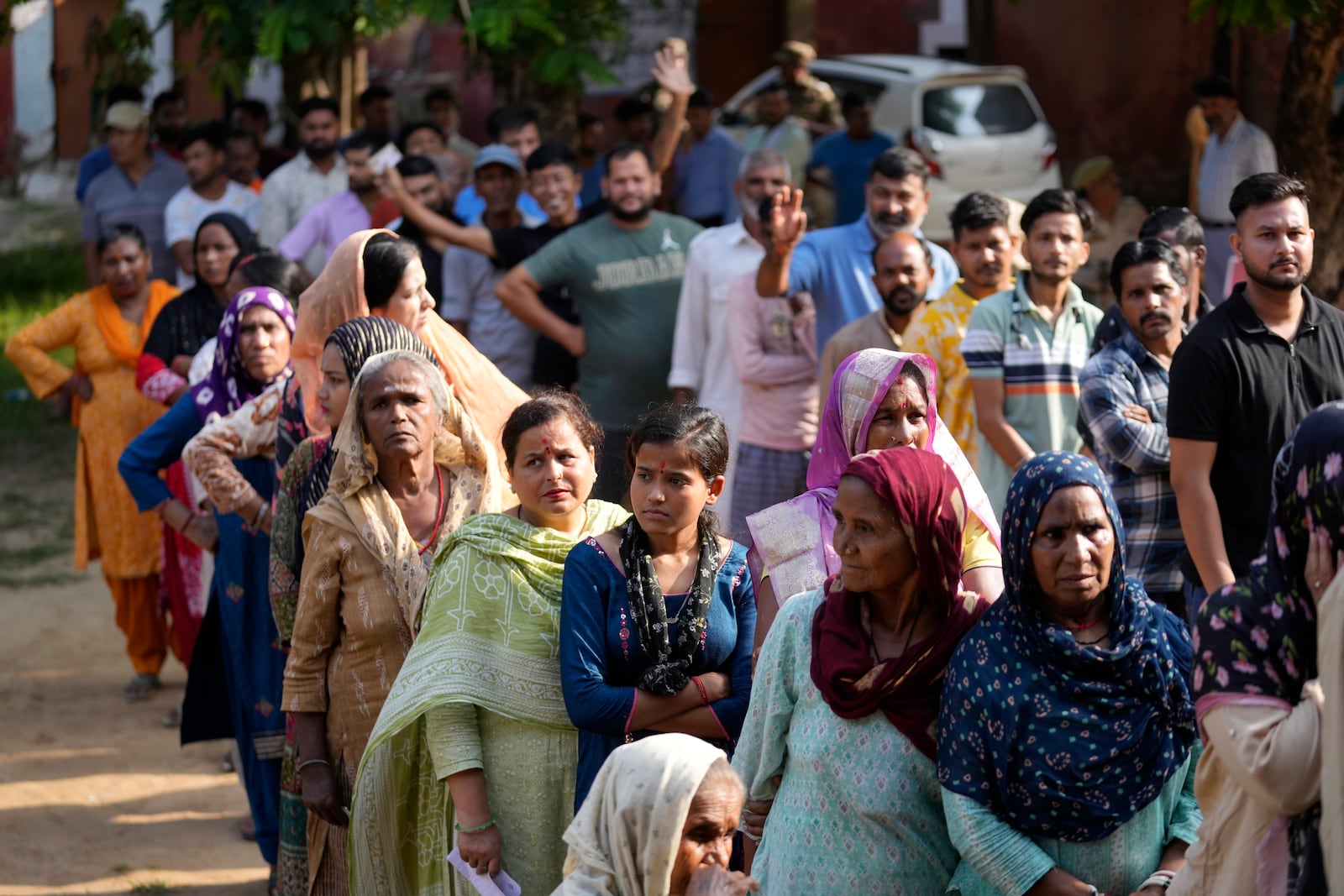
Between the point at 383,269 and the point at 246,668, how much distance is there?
137cm

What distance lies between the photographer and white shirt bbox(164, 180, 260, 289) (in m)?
9.69

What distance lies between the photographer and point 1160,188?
17.3 m

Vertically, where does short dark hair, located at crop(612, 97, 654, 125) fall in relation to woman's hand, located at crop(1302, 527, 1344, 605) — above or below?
below

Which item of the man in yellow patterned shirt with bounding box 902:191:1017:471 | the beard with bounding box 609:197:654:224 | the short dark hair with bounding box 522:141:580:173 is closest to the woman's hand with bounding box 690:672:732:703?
the man in yellow patterned shirt with bounding box 902:191:1017:471

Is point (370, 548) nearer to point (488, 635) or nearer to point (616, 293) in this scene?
point (488, 635)

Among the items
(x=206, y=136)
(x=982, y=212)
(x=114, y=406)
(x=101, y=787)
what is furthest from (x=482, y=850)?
(x=206, y=136)

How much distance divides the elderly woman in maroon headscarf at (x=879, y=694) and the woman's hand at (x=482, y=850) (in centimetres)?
73

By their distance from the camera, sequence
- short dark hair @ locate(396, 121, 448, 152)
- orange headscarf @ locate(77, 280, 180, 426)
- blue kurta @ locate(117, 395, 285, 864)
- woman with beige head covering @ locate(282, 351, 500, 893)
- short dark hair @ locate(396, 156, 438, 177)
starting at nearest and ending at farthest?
woman with beige head covering @ locate(282, 351, 500, 893) → blue kurta @ locate(117, 395, 285, 864) → orange headscarf @ locate(77, 280, 180, 426) → short dark hair @ locate(396, 156, 438, 177) → short dark hair @ locate(396, 121, 448, 152)

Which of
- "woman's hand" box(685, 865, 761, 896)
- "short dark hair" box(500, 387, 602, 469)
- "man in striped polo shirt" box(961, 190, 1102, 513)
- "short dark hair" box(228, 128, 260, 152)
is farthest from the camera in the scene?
"short dark hair" box(228, 128, 260, 152)

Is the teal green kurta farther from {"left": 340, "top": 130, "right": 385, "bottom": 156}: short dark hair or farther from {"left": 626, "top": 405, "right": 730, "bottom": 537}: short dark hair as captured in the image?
{"left": 340, "top": 130, "right": 385, "bottom": 156}: short dark hair

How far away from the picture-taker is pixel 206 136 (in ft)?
32.7

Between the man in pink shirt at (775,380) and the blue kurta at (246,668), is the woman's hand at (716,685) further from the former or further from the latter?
the man in pink shirt at (775,380)

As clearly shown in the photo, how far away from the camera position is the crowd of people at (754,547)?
269 centimetres

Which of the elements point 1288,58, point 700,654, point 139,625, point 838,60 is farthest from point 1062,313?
point 838,60
